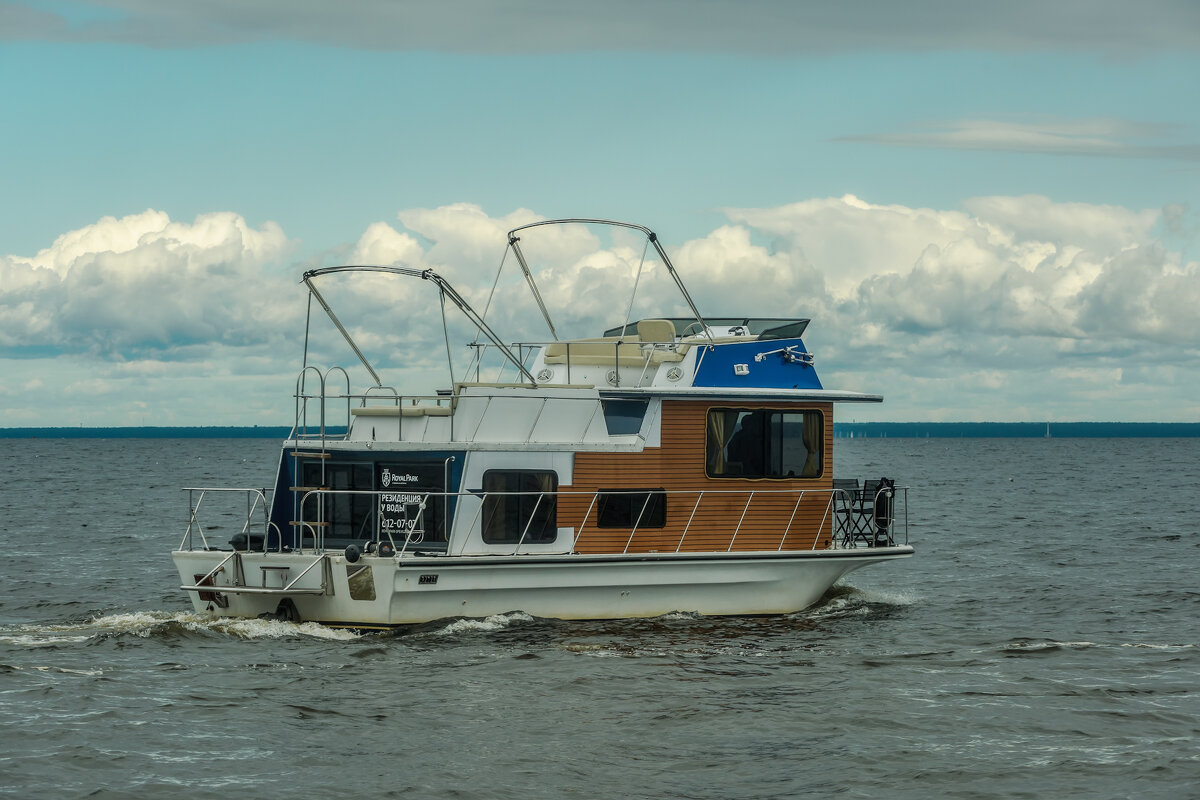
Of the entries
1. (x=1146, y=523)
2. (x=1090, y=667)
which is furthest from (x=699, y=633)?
(x=1146, y=523)

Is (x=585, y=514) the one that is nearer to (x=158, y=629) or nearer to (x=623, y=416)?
(x=623, y=416)

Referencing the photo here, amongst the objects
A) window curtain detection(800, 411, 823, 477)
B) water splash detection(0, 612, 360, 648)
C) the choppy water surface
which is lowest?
the choppy water surface

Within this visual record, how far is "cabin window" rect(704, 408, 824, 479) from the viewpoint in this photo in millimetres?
17438

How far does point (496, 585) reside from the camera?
52.2ft

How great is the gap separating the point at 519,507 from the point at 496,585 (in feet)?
3.74

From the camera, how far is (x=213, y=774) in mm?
11172

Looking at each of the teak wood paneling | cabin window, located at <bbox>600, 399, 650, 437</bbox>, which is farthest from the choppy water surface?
cabin window, located at <bbox>600, 399, 650, 437</bbox>

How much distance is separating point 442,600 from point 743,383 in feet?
17.0

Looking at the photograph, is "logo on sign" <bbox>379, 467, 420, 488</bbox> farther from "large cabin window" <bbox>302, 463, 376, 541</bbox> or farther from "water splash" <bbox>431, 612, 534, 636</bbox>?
"water splash" <bbox>431, 612, 534, 636</bbox>

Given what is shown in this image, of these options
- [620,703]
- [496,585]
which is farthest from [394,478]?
[620,703]

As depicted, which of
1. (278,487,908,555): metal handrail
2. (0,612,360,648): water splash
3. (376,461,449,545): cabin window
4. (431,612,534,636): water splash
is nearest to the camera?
(0,612,360,648): water splash

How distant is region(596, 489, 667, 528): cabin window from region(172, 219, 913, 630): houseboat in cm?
3

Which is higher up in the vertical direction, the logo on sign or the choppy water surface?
the logo on sign

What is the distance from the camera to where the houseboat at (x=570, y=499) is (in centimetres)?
1577
